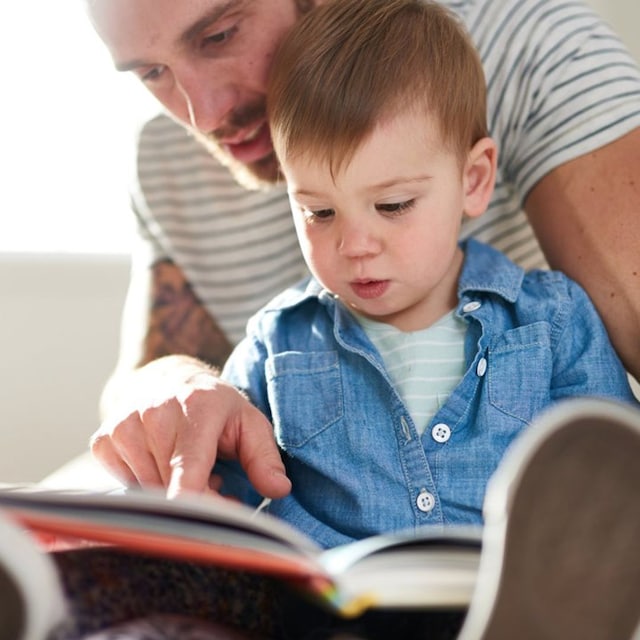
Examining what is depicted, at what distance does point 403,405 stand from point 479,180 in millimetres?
287

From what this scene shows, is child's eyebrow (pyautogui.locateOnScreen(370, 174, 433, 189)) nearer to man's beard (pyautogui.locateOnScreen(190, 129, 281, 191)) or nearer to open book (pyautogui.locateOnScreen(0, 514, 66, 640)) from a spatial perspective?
man's beard (pyautogui.locateOnScreen(190, 129, 281, 191))

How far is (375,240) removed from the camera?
1.12 m

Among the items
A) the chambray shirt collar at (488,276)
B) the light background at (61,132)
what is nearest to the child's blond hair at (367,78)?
the chambray shirt collar at (488,276)

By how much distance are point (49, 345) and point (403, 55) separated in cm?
137

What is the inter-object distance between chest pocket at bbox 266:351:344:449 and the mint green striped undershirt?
0.20 feet

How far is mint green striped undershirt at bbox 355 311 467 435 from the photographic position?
115 centimetres

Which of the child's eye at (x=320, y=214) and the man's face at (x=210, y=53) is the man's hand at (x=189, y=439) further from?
the man's face at (x=210, y=53)

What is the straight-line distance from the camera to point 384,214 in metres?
1.12

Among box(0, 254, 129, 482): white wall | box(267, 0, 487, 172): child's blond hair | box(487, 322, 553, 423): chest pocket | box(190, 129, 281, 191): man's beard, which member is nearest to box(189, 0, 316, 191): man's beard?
box(190, 129, 281, 191): man's beard

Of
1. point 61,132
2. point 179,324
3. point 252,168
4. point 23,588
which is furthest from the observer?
point 61,132

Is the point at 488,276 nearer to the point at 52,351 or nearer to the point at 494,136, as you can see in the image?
the point at 494,136

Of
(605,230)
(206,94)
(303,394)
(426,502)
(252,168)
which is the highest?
(206,94)

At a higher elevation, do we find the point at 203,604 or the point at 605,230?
the point at 605,230

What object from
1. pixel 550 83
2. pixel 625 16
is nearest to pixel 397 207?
pixel 550 83
